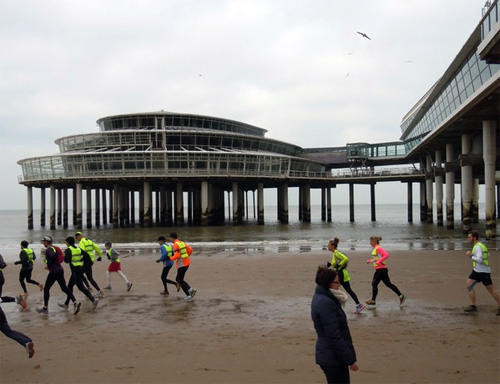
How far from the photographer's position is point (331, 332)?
4039mm

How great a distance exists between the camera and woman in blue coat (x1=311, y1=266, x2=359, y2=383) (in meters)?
4.04

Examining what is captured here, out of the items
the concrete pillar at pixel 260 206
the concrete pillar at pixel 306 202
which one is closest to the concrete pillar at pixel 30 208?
the concrete pillar at pixel 260 206

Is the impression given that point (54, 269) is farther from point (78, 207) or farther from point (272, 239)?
point (78, 207)

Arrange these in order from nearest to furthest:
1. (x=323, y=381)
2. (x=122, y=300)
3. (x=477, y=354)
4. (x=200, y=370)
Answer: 1. (x=323, y=381)
2. (x=200, y=370)
3. (x=477, y=354)
4. (x=122, y=300)

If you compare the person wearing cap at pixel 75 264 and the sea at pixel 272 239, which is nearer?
the person wearing cap at pixel 75 264

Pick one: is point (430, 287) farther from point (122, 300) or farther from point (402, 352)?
point (122, 300)

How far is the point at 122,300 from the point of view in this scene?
10.5 metres

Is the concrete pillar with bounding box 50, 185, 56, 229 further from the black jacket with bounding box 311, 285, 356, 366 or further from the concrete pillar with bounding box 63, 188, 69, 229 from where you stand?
the black jacket with bounding box 311, 285, 356, 366

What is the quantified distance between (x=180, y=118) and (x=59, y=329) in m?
49.9

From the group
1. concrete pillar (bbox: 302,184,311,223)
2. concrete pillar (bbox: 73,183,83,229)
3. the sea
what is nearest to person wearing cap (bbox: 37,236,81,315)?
the sea

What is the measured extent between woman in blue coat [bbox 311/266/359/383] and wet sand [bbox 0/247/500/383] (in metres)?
1.54

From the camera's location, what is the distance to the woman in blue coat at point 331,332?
404cm

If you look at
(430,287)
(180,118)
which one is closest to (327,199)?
(180,118)

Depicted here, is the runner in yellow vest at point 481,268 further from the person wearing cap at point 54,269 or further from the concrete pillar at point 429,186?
the concrete pillar at point 429,186
